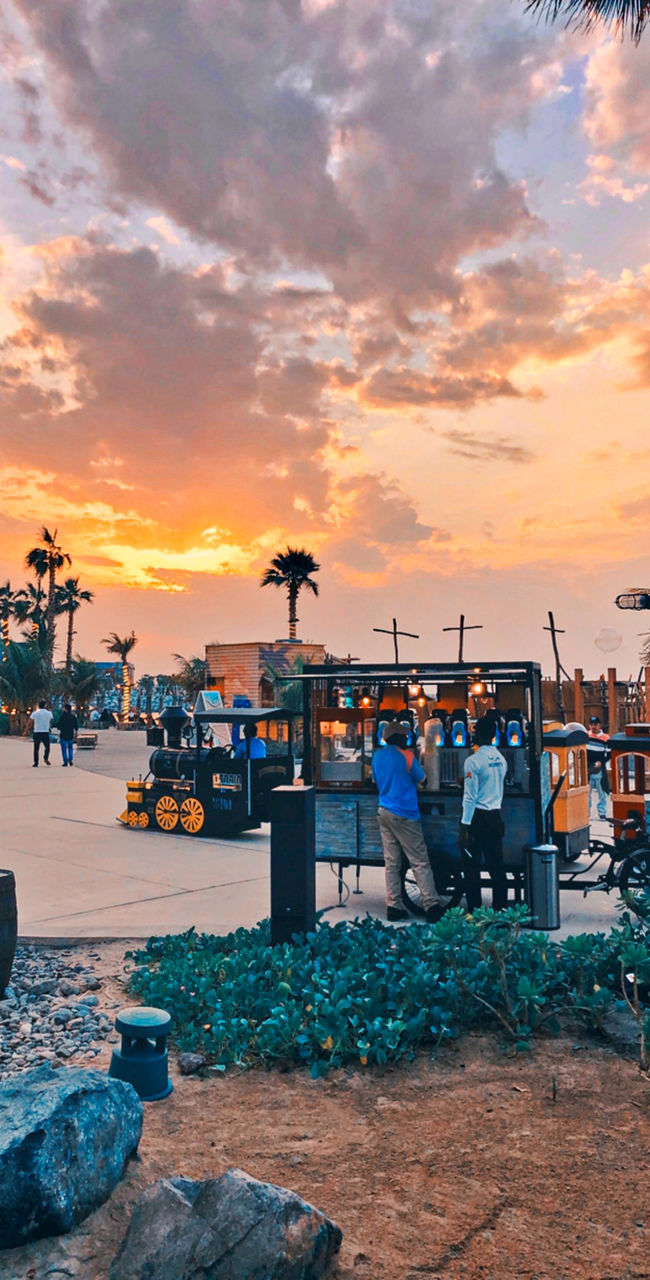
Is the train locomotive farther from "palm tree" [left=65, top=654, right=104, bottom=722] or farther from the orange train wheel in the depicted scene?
"palm tree" [left=65, top=654, right=104, bottom=722]

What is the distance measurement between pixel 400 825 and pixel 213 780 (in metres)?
5.83

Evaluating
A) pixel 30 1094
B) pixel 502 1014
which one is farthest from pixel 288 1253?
pixel 502 1014

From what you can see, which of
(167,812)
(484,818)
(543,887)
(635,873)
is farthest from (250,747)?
(543,887)

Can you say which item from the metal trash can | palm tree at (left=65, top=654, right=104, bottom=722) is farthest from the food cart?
palm tree at (left=65, top=654, right=104, bottom=722)

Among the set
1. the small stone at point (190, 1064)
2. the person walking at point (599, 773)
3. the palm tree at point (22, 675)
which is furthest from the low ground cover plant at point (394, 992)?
the palm tree at point (22, 675)

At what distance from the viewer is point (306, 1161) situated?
3.86m

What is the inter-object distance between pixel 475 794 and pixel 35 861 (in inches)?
237

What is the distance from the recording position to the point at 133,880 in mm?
10094

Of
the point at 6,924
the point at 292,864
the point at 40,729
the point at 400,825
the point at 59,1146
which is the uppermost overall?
the point at 40,729

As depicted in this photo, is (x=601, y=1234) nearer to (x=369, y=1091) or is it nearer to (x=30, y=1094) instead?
(x=369, y=1091)

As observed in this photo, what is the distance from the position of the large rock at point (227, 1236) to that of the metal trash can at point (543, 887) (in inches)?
190

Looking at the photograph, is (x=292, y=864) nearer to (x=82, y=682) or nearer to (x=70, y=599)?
(x=82, y=682)

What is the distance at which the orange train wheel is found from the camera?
13695 mm

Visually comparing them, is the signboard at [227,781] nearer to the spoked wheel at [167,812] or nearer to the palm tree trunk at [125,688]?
the spoked wheel at [167,812]
